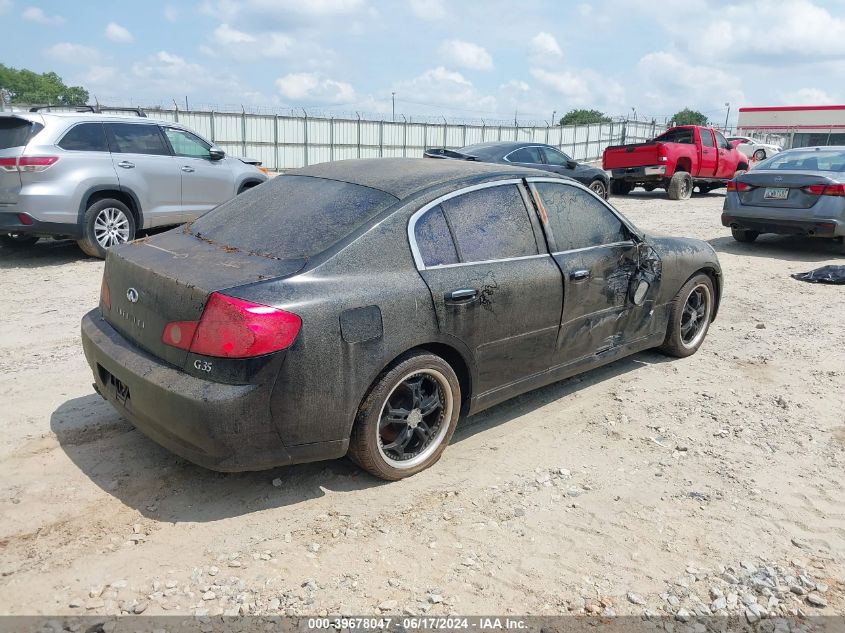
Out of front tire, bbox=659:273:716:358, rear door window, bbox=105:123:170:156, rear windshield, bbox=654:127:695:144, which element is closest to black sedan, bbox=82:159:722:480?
front tire, bbox=659:273:716:358

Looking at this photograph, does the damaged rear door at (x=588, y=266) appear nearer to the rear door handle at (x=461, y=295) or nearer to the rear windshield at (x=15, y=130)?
the rear door handle at (x=461, y=295)

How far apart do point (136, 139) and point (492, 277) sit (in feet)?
23.7

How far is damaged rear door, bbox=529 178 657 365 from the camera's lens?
14.1 ft

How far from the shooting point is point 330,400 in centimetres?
314

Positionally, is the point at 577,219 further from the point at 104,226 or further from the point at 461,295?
the point at 104,226

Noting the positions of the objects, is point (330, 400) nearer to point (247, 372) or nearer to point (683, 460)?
point (247, 372)

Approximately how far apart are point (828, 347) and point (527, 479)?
391 cm

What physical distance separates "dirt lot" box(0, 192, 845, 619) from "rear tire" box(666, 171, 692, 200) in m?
13.0

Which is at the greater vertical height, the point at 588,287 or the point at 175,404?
the point at 588,287

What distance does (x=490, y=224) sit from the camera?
3.97m

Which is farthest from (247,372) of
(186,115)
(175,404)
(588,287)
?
(186,115)

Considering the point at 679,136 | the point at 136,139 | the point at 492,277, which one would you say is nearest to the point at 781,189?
the point at 492,277

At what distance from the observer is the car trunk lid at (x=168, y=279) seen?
3.11m

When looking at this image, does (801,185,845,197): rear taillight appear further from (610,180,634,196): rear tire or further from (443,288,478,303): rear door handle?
(610,180,634,196): rear tire
